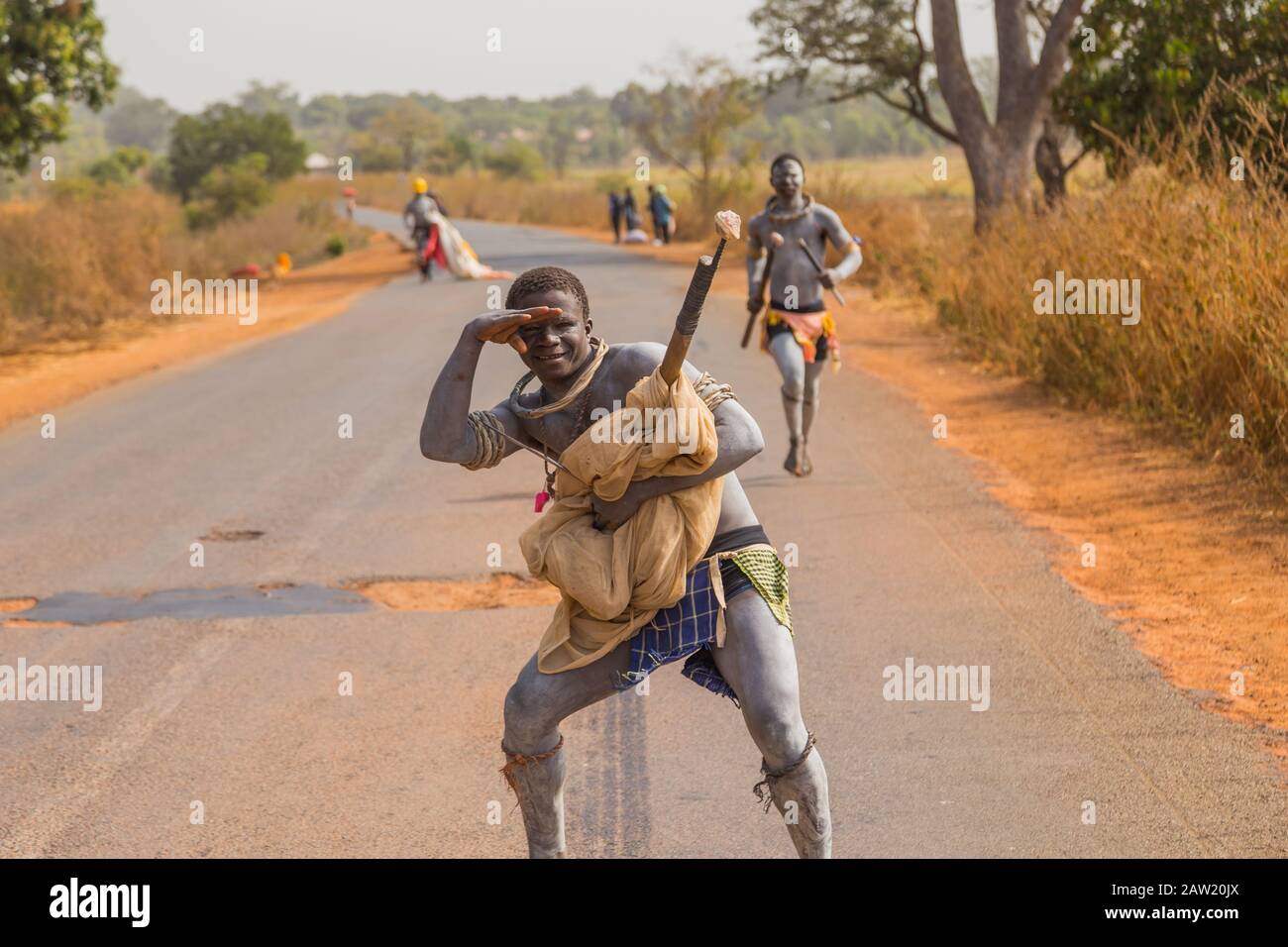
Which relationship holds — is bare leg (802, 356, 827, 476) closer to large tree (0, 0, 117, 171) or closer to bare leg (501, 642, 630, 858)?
bare leg (501, 642, 630, 858)

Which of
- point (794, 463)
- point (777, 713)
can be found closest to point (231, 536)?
point (794, 463)

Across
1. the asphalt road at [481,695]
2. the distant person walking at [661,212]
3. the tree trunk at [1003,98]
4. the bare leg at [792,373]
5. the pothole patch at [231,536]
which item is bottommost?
the asphalt road at [481,695]

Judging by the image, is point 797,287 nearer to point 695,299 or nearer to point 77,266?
point 695,299

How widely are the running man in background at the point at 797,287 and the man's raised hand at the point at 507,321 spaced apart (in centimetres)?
611

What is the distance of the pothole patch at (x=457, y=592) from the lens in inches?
297

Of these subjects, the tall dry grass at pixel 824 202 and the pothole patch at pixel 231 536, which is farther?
the tall dry grass at pixel 824 202

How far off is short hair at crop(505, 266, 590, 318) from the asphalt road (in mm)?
1655

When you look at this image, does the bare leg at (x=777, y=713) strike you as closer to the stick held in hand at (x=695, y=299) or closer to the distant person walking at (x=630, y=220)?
the stick held in hand at (x=695, y=299)

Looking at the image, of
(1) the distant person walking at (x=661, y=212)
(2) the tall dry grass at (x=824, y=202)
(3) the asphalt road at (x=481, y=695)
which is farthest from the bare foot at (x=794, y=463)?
(1) the distant person walking at (x=661, y=212)

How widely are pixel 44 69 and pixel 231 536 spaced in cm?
1569

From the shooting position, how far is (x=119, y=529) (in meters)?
9.39

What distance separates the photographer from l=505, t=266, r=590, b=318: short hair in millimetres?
3902

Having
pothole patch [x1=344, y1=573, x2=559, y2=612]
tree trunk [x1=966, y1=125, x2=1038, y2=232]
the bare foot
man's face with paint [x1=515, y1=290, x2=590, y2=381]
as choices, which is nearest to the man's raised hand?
man's face with paint [x1=515, y1=290, x2=590, y2=381]
